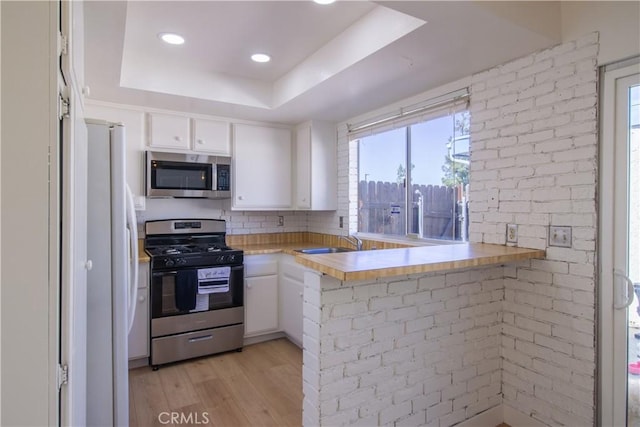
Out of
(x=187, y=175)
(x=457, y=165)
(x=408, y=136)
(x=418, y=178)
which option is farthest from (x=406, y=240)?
(x=187, y=175)

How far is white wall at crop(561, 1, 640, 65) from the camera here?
168cm

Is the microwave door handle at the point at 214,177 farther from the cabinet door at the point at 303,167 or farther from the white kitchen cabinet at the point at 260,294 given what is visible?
the cabinet door at the point at 303,167

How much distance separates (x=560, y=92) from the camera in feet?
6.33

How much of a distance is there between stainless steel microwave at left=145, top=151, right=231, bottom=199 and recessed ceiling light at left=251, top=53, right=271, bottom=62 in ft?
3.54

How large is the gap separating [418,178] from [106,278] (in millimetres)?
2259

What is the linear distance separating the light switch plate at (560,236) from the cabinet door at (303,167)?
7.07 feet

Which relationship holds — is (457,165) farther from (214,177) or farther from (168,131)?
(168,131)

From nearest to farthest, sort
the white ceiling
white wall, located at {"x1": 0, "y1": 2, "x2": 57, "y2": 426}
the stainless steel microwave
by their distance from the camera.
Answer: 1. white wall, located at {"x1": 0, "y1": 2, "x2": 57, "y2": 426}
2. the white ceiling
3. the stainless steel microwave

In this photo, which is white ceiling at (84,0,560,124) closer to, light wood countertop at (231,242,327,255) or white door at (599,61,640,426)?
white door at (599,61,640,426)

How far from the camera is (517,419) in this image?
2148mm

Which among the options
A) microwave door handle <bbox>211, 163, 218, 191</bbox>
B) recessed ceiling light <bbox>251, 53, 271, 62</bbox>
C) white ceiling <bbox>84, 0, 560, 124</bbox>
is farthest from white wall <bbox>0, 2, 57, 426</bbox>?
microwave door handle <bbox>211, 163, 218, 191</bbox>

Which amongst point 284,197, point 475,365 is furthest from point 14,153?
point 284,197

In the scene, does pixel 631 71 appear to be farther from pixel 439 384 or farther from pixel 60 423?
pixel 60 423

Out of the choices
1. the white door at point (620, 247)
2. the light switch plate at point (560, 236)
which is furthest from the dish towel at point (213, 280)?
the white door at point (620, 247)
